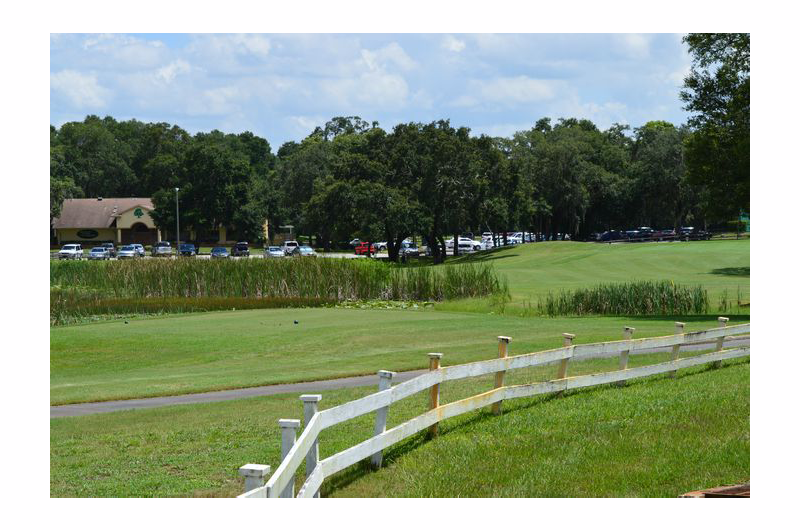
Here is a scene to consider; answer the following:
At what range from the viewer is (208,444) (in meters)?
12.3

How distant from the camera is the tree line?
78.7 metres

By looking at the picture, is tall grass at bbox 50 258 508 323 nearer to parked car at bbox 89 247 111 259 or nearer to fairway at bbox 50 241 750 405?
fairway at bbox 50 241 750 405

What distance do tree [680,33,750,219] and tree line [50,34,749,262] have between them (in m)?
0.55

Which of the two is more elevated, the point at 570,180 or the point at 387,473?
the point at 570,180

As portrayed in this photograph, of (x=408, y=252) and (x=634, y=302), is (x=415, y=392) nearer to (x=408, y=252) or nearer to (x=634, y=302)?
(x=634, y=302)

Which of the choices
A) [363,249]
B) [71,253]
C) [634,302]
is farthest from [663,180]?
[634,302]

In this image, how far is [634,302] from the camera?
108 feet

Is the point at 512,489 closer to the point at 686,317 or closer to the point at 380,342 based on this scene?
the point at 380,342

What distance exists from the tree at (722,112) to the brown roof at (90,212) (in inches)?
3252

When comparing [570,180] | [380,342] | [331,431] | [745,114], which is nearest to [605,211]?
[570,180]

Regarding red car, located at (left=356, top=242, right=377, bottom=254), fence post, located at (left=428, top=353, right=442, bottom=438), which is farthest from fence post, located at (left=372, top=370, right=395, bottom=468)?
red car, located at (left=356, top=242, right=377, bottom=254)

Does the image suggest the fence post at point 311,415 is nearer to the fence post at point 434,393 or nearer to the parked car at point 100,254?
the fence post at point 434,393

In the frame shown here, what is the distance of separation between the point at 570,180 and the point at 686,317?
67008 mm

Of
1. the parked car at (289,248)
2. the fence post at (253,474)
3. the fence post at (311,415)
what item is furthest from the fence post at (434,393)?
the parked car at (289,248)
